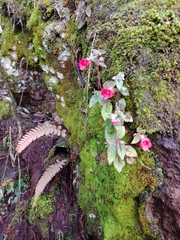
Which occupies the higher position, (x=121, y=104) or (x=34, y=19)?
(x=34, y=19)

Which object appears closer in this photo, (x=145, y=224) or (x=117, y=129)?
(x=117, y=129)

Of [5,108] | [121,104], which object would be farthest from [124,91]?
[5,108]

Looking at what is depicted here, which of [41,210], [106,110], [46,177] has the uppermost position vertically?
[106,110]

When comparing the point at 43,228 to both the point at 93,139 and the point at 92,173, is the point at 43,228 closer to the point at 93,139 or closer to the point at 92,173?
the point at 92,173

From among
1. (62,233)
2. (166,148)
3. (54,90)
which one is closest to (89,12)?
(54,90)

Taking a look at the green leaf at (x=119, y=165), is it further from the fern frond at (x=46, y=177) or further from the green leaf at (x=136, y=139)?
the fern frond at (x=46, y=177)

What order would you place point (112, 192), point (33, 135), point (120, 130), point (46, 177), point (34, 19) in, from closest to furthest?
point (120, 130), point (112, 192), point (33, 135), point (46, 177), point (34, 19)

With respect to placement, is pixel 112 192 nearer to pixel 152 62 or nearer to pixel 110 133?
pixel 110 133

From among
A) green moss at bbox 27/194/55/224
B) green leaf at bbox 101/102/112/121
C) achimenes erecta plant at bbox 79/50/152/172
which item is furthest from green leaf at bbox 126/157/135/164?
green moss at bbox 27/194/55/224
